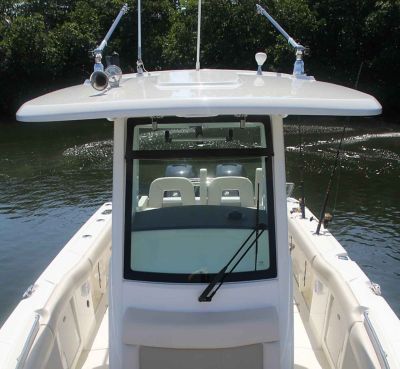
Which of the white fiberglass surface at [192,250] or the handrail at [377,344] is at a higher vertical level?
the white fiberglass surface at [192,250]

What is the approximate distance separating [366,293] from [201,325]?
1.20 meters

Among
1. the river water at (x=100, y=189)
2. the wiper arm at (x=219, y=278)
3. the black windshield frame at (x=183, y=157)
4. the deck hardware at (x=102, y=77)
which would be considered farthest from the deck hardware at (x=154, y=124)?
the river water at (x=100, y=189)

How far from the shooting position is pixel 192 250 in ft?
9.84

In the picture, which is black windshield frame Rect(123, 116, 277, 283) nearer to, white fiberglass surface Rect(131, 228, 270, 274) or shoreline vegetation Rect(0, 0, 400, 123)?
white fiberglass surface Rect(131, 228, 270, 274)

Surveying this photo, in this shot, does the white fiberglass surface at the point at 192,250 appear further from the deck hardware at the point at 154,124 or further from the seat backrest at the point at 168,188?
the deck hardware at the point at 154,124

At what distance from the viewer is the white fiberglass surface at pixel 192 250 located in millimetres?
2945

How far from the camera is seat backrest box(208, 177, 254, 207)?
331 cm

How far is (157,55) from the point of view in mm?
23750

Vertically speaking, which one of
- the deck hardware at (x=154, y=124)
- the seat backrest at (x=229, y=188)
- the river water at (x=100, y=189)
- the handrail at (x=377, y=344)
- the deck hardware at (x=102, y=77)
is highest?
the deck hardware at (x=102, y=77)

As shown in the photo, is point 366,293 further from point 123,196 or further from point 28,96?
point 28,96

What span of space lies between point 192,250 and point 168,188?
0.51 meters

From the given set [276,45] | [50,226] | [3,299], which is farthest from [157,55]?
[3,299]

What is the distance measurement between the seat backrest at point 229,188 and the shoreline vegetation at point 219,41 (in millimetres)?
17736

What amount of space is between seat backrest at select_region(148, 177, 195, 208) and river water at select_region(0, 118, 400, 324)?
7.08 feet
